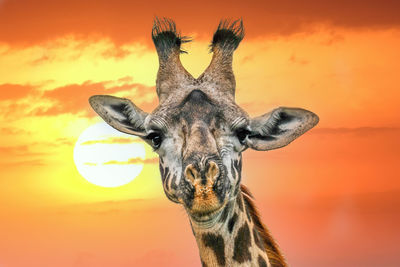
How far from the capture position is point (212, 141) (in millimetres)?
10234

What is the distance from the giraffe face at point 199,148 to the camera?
9.66 meters

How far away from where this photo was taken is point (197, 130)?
406 inches

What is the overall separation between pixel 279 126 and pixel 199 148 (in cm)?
200

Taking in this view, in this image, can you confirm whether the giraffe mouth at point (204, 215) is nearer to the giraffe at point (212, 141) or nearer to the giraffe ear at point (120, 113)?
the giraffe at point (212, 141)

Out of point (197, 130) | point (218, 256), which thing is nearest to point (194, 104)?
point (197, 130)

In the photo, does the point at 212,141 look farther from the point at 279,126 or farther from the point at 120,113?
the point at 120,113

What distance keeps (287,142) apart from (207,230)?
2091mm

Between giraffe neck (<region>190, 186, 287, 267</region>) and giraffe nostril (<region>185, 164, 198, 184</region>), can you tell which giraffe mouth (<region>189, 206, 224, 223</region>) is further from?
giraffe nostril (<region>185, 164, 198, 184</region>)

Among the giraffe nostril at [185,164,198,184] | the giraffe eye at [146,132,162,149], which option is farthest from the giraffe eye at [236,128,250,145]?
the giraffe nostril at [185,164,198,184]

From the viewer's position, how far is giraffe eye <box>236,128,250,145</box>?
10873 mm

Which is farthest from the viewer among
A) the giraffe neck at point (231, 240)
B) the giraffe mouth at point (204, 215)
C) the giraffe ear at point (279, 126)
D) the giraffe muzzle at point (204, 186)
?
the giraffe ear at point (279, 126)

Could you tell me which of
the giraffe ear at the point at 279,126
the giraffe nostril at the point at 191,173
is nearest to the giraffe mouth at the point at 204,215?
the giraffe nostril at the point at 191,173

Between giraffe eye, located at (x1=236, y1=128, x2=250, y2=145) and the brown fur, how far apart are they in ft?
4.31

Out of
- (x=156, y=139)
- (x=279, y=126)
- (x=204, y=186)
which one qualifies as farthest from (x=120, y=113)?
(x=204, y=186)
